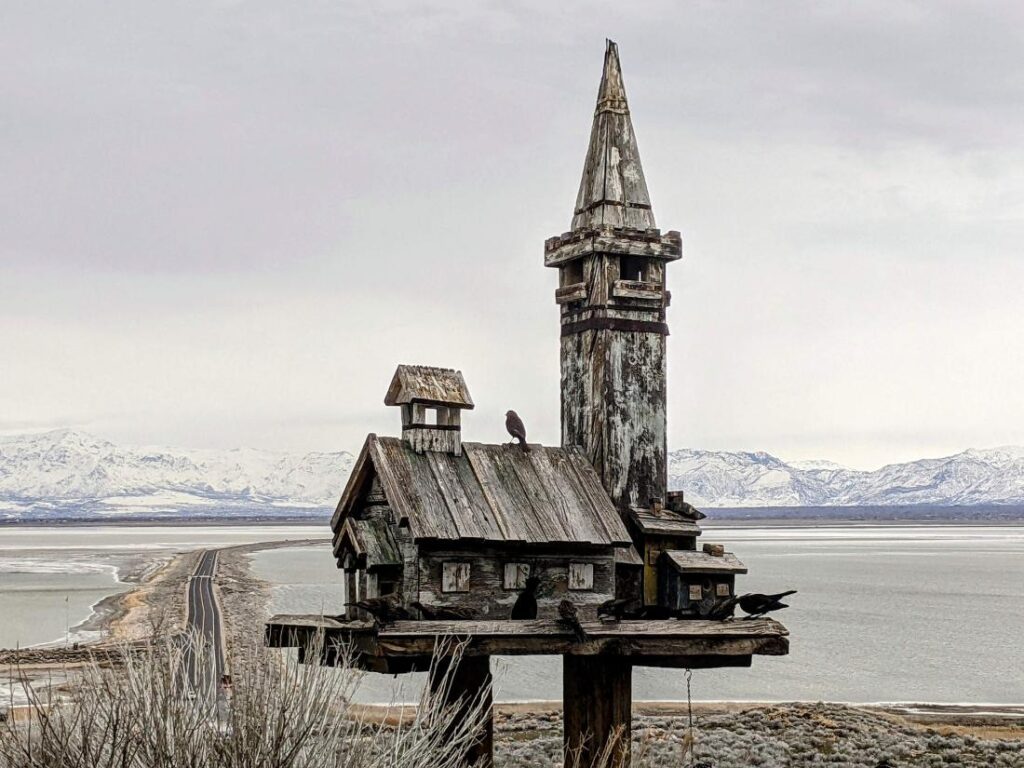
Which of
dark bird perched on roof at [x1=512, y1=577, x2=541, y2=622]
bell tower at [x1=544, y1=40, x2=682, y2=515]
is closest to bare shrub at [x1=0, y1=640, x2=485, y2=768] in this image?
dark bird perched on roof at [x1=512, y1=577, x2=541, y2=622]

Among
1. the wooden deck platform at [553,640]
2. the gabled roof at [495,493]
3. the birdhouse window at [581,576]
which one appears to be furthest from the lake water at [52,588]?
the birdhouse window at [581,576]

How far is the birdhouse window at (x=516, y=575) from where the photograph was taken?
11.2 meters

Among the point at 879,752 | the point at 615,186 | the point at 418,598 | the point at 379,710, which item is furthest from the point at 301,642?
the point at 379,710

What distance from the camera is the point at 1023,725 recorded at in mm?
26750

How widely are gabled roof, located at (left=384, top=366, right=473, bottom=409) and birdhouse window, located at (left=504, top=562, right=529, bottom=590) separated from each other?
4.68 ft

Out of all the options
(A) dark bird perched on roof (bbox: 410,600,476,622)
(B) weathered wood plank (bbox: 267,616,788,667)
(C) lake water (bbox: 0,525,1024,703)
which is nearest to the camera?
(B) weathered wood plank (bbox: 267,616,788,667)

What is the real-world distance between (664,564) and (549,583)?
42.8 inches

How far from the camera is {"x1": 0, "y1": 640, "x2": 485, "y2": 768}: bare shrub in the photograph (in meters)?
7.21

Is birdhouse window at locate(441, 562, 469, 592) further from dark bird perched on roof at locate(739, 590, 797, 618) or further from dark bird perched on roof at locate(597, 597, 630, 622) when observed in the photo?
dark bird perched on roof at locate(739, 590, 797, 618)

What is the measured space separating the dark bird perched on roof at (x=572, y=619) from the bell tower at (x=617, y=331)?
148cm

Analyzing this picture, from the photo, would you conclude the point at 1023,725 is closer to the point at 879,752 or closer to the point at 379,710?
the point at 879,752

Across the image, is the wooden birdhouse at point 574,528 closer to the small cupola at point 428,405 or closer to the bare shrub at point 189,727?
the small cupola at point 428,405

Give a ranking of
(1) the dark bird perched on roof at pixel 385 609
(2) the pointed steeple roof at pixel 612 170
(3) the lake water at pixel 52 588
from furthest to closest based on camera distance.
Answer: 1. (3) the lake water at pixel 52 588
2. (2) the pointed steeple roof at pixel 612 170
3. (1) the dark bird perched on roof at pixel 385 609

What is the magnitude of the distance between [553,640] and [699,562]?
1734 mm
